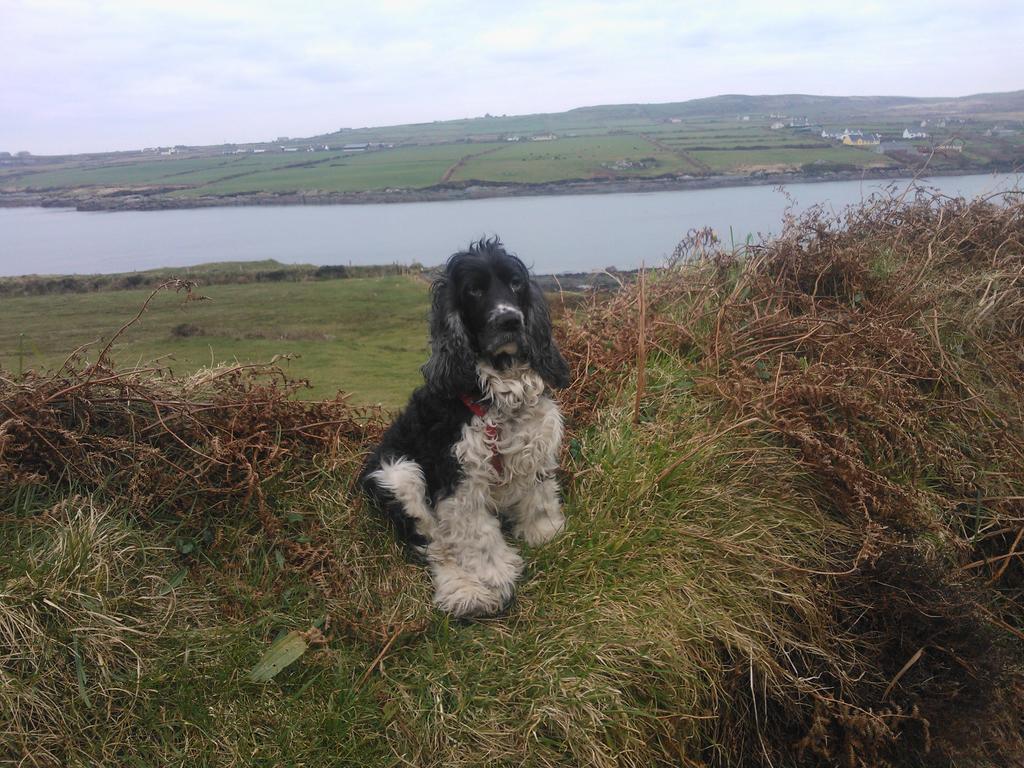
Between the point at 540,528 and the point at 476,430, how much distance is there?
30.1 inches

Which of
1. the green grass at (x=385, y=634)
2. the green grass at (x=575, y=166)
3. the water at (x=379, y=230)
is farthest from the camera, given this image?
the green grass at (x=575, y=166)

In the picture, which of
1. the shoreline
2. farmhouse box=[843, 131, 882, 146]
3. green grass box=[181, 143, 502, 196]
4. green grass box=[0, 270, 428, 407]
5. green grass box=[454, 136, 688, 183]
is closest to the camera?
green grass box=[0, 270, 428, 407]

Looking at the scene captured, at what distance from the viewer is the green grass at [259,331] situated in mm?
4867

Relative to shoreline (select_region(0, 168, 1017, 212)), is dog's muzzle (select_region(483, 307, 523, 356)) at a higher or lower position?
lower

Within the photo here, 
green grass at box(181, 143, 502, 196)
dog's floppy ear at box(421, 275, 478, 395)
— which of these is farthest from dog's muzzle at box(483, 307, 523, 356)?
green grass at box(181, 143, 502, 196)

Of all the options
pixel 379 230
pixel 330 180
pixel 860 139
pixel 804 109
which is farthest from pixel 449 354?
pixel 804 109

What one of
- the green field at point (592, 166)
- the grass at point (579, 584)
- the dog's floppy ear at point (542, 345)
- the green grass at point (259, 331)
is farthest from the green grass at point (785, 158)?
the dog's floppy ear at point (542, 345)

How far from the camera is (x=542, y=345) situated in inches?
142

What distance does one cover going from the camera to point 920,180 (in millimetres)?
7477

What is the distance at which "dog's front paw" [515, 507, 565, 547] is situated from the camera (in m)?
3.84

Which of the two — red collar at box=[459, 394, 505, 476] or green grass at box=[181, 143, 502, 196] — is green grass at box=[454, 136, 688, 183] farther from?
red collar at box=[459, 394, 505, 476]

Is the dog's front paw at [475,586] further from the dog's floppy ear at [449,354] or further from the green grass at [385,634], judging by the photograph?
the dog's floppy ear at [449,354]

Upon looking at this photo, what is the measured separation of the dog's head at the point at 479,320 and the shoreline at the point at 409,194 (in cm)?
884

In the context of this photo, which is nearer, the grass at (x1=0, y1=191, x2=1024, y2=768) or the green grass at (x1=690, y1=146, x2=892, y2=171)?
the grass at (x1=0, y1=191, x2=1024, y2=768)
